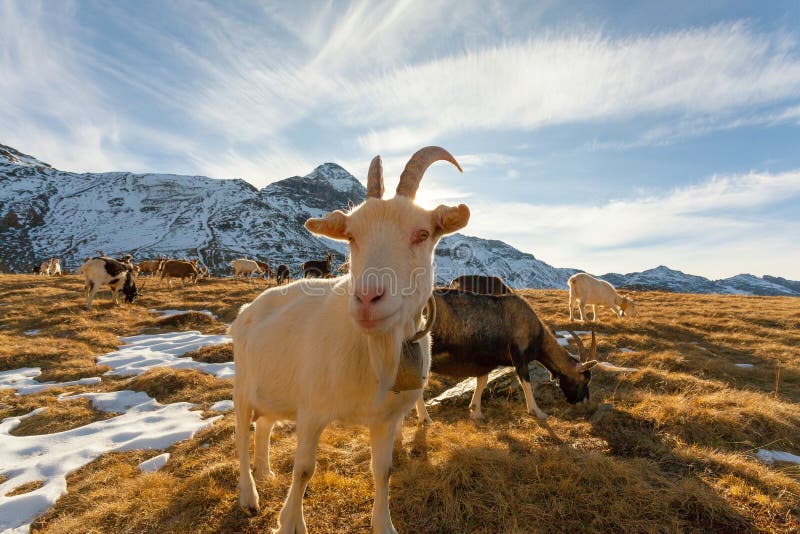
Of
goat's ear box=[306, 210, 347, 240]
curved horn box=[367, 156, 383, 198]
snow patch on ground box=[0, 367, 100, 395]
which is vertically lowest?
snow patch on ground box=[0, 367, 100, 395]

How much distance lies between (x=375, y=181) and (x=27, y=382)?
12.2 m

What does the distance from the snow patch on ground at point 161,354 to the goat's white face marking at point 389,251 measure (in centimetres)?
888

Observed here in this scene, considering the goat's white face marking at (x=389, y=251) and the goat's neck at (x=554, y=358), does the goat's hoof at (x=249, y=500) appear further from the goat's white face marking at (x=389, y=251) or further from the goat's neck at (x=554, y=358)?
the goat's neck at (x=554, y=358)

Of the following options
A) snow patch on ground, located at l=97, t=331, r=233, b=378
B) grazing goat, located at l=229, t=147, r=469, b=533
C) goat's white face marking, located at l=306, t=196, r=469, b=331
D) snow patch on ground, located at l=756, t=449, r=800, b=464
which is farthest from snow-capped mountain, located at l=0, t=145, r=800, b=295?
goat's white face marking, located at l=306, t=196, r=469, b=331

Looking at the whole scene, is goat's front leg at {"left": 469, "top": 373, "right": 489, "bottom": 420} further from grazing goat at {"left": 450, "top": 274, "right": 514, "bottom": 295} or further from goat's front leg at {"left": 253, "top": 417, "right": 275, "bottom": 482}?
goat's front leg at {"left": 253, "top": 417, "right": 275, "bottom": 482}

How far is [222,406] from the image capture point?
26.5 feet

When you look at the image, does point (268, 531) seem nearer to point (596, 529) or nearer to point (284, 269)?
point (596, 529)

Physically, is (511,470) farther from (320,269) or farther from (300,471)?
(320,269)

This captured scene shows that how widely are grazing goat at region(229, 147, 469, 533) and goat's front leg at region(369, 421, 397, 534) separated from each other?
11mm

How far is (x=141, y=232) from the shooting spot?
137m

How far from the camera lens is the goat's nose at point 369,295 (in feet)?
8.78

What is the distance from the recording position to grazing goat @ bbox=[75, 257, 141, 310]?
20.1m

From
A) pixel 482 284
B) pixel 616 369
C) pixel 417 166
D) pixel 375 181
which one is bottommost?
pixel 616 369

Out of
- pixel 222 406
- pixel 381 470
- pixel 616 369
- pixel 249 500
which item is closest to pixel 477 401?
pixel 381 470
